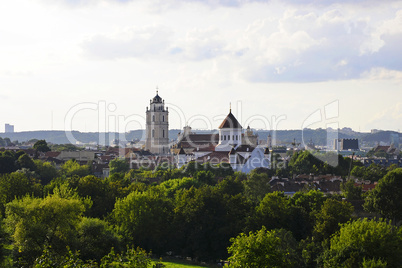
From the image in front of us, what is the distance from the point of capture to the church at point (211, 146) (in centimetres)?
8738

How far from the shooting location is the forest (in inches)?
1126

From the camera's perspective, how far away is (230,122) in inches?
3967

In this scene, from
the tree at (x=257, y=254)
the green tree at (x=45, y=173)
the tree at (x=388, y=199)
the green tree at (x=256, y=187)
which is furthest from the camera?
the green tree at (x=45, y=173)

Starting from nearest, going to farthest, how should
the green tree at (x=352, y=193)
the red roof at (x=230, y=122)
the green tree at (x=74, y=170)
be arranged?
the green tree at (x=352, y=193) < the green tree at (x=74, y=170) < the red roof at (x=230, y=122)

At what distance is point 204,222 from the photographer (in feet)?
134

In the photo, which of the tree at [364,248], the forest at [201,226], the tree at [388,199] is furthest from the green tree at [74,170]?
the tree at [364,248]

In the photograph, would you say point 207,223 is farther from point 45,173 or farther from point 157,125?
point 157,125

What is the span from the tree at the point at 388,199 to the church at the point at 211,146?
42.7 m

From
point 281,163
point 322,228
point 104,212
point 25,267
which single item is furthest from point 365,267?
point 281,163

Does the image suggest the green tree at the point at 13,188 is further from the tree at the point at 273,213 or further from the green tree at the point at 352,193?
the green tree at the point at 352,193

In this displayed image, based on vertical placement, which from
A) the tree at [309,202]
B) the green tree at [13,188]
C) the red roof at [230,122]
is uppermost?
the red roof at [230,122]

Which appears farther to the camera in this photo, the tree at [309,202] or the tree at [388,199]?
the tree at [388,199]

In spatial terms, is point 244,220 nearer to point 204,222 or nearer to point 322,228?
point 204,222

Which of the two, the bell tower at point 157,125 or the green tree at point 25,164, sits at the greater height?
the bell tower at point 157,125
